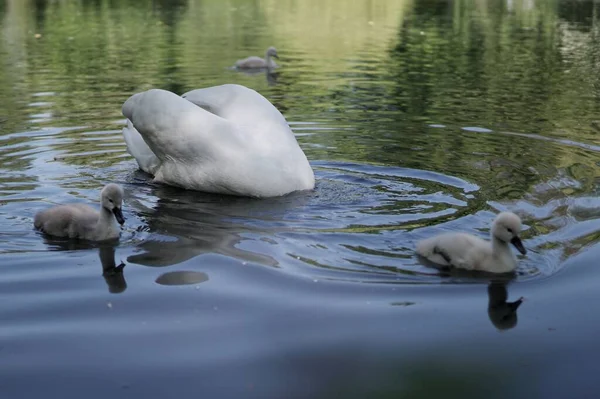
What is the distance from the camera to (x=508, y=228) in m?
6.86

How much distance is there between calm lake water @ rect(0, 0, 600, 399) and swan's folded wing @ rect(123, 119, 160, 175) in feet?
0.65

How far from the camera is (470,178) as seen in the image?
402 inches

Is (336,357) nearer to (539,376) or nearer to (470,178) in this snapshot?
(539,376)

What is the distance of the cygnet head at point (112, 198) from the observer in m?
7.67

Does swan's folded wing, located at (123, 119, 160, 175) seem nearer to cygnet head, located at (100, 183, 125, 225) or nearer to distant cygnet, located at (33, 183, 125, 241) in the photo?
Answer: distant cygnet, located at (33, 183, 125, 241)

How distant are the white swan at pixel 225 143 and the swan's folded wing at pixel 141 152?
697 mm

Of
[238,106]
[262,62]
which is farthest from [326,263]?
[262,62]

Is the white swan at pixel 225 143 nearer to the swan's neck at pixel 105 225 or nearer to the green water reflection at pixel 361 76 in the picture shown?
the swan's neck at pixel 105 225

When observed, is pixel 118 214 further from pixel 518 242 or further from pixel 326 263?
pixel 518 242

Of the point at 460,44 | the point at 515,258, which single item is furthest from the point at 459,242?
the point at 460,44

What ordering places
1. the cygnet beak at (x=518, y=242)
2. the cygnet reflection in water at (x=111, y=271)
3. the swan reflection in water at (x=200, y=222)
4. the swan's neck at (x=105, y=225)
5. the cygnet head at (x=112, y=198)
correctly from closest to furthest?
1. the cygnet reflection in water at (x=111, y=271)
2. the cygnet beak at (x=518, y=242)
3. the swan reflection in water at (x=200, y=222)
4. the cygnet head at (x=112, y=198)
5. the swan's neck at (x=105, y=225)

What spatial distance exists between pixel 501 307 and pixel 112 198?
3239mm

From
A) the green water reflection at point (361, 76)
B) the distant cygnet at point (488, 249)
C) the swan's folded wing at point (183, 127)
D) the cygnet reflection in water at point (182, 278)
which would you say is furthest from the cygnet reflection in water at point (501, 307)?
the swan's folded wing at point (183, 127)

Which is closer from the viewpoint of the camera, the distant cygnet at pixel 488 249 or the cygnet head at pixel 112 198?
the distant cygnet at pixel 488 249
